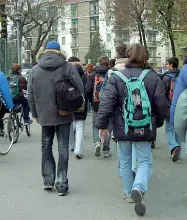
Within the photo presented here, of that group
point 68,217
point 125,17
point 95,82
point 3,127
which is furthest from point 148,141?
point 125,17

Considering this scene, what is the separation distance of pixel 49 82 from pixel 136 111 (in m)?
1.30

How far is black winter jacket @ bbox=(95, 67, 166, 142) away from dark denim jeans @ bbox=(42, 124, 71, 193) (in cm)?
85

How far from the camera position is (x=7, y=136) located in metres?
9.03

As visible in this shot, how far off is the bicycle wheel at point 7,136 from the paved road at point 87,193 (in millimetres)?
248

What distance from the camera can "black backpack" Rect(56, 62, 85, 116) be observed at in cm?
566

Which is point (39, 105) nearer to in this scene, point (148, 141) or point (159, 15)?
point (148, 141)

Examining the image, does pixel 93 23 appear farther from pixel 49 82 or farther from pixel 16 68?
pixel 49 82

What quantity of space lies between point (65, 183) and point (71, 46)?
271 ft

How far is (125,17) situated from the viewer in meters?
36.7

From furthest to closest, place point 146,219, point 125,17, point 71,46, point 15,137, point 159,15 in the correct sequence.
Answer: point 71,46 < point 125,17 < point 159,15 < point 15,137 < point 146,219

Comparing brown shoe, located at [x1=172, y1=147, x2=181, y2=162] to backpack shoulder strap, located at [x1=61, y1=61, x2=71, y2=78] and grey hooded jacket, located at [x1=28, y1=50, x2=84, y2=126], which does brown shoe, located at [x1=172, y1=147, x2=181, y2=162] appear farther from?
backpack shoulder strap, located at [x1=61, y1=61, x2=71, y2=78]

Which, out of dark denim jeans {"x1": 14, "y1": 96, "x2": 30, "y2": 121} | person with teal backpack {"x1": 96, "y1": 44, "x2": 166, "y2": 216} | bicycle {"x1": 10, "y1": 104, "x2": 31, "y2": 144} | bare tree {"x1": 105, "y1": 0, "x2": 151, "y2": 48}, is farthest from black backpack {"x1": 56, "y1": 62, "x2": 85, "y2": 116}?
bare tree {"x1": 105, "y1": 0, "x2": 151, "y2": 48}

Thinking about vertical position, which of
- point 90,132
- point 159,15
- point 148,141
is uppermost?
point 159,15

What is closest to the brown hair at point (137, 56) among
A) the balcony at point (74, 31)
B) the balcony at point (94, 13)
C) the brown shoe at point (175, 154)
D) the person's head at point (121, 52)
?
the person's head at point (121, 52)
